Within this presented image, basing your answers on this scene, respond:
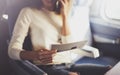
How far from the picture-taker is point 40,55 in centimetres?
148

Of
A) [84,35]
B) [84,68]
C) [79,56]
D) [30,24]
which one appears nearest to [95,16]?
A: [84,35]

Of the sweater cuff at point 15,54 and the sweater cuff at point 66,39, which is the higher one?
the sweater cuff at point 66,39

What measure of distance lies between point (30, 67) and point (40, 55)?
0.10 metres

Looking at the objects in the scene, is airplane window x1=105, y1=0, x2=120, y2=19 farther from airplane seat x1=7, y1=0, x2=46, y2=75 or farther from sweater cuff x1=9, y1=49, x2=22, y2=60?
sweater cuff x1=9, y1=49, x2=22, y2=60

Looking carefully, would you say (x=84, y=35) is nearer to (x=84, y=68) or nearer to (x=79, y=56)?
(x=79, y=56)

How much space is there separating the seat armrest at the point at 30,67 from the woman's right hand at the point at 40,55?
0.04m

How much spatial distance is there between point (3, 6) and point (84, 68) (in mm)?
718

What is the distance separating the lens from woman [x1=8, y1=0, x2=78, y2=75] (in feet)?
4.99

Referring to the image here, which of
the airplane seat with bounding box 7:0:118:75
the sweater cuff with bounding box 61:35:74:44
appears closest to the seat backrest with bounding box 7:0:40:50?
the airplane seat with bounding box 7:0:118:75

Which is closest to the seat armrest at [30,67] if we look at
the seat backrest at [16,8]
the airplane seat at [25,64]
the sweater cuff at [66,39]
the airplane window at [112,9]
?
the airplane seat at [25,64]

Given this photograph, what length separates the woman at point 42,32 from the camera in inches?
59.9

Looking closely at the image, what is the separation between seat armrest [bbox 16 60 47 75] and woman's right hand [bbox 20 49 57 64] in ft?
0.14

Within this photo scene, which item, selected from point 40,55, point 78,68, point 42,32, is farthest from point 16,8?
point 78,68

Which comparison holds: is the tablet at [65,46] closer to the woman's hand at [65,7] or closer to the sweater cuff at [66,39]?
the sweater cuff at [66,39]
